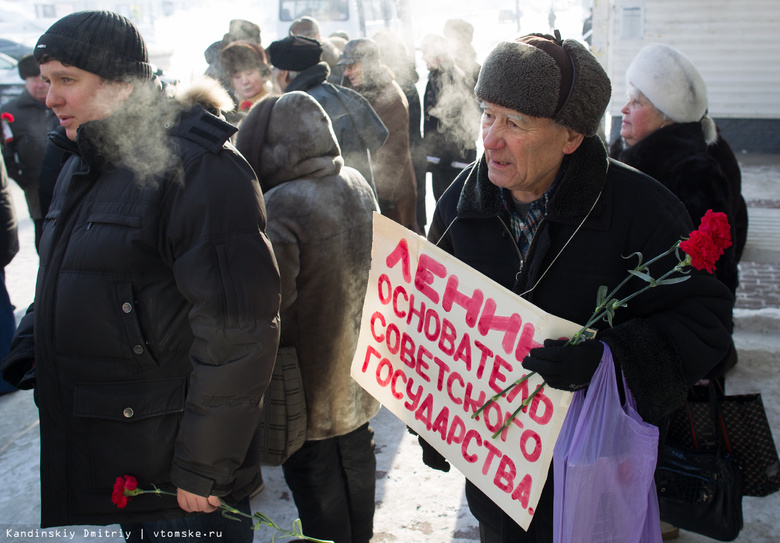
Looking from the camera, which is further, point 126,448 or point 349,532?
point 349,532

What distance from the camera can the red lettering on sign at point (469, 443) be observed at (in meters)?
1.87

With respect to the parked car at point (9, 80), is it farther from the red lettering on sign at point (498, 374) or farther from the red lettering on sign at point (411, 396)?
the red lettering on sign at point (498, 374)

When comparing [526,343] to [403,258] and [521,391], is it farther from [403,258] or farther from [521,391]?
[403,258]

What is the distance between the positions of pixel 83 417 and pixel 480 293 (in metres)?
1.11

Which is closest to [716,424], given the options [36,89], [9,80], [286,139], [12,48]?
[286,139]

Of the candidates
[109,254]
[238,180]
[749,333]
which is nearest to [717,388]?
Result: [238,180]

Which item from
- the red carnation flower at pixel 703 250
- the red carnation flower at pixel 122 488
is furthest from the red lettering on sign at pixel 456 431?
the red carnation flower at pixel 122 488

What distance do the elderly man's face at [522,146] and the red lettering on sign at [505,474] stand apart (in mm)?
705

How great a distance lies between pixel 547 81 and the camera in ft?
5.53

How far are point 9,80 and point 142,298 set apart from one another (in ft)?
45.5

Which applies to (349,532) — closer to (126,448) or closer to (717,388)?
(126,448)

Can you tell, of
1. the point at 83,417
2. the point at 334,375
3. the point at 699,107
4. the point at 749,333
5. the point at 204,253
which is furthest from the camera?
the point at 749,333

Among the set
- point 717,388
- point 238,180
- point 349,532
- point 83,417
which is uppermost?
point 238,180

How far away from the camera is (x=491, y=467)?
1.84 metres
